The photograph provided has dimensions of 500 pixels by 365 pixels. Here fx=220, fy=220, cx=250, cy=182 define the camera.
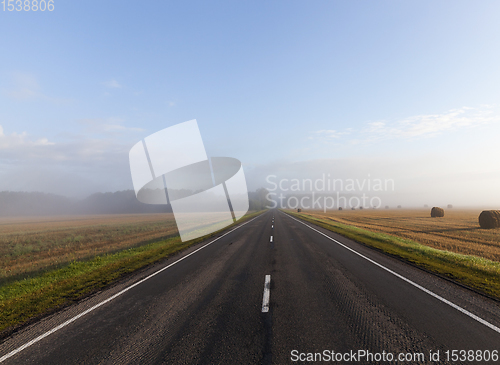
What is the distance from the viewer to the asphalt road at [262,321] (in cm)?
370

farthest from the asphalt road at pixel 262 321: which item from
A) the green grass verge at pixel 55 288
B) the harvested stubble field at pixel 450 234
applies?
the harvested stubble field at pixel 450 234

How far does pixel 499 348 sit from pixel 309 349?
3.19 metres

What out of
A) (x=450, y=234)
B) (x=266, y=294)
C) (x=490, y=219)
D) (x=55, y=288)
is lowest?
(x=450, y=234)

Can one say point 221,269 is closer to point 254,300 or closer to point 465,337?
point 254,300

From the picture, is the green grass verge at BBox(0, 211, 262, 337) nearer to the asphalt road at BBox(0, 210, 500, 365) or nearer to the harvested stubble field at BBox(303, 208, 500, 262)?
the asphalt road at BBox(0, 210, 500, 365)

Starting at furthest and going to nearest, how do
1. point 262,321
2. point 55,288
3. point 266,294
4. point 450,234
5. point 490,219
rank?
point 490,219, point 450,234, point 55,288, point 266,294, point 262,321

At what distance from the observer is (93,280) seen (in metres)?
7.97

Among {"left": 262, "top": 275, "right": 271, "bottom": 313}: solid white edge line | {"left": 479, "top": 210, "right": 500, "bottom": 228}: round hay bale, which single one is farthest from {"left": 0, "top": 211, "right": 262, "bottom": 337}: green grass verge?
{"left": 479, "top": 210, "right": 500, "bottom": 228}: round hay bale

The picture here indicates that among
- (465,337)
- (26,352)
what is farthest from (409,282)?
(26,352)

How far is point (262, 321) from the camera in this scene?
15.1ft

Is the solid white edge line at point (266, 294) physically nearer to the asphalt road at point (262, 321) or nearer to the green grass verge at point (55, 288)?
the asphalt road at point (262, 321)

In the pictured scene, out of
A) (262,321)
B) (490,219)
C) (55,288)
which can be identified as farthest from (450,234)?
(55,288)

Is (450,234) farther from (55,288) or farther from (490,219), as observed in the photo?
(55,288)

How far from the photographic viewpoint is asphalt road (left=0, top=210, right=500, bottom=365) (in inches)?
146
